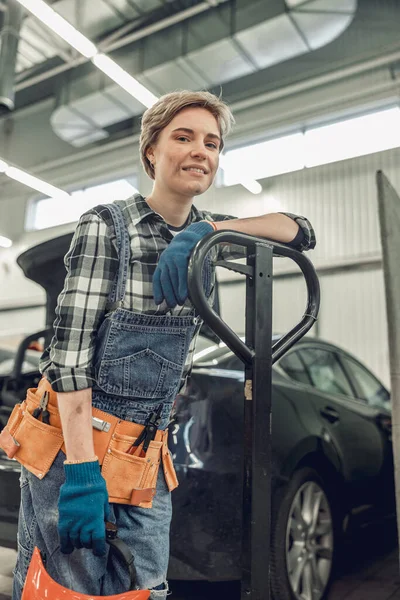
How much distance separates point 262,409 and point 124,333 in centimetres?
32

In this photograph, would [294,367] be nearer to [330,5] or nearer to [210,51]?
[330,5]

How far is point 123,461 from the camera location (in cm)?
106

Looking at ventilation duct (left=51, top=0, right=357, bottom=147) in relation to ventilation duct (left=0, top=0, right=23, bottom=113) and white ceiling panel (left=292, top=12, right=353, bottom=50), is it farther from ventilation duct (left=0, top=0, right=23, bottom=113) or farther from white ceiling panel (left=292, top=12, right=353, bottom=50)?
ventilation duct (left=0, top=0, right=23, bottom=113)

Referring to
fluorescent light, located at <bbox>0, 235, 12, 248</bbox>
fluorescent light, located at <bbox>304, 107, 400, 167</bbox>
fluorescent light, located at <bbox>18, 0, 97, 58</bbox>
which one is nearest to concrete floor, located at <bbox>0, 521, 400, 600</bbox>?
fluorescent light, located at <bbox>18, 0, 97, 58</bbox>

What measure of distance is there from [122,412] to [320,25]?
6.19 m

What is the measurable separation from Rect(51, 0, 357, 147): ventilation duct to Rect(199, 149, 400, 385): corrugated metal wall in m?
1.89

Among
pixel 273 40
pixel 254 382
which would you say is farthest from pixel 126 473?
pixel 273 40

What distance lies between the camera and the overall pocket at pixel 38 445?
3.48 feet

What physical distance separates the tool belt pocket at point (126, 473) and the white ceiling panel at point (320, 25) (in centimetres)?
609

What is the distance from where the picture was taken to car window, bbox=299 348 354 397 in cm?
265

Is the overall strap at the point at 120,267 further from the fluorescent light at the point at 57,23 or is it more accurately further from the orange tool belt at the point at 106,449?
the fluorescent light at the point at 57,23

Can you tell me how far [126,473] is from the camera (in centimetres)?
107

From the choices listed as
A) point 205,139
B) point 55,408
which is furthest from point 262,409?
point 205,139

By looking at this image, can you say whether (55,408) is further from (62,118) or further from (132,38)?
(62,118)
